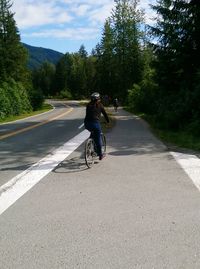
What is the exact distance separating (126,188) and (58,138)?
9.47 metres

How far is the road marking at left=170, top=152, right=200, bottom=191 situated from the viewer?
837cm

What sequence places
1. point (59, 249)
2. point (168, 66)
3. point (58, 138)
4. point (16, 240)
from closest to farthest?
point (59, 249) < point (16, 240) < point (58, 138) < point (168, 66)

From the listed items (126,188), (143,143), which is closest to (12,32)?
(143,143)

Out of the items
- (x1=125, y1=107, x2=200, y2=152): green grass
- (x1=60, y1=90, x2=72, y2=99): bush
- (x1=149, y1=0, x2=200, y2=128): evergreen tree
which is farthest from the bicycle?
(x1=60, y1=90, x2=72, y2=99): bush

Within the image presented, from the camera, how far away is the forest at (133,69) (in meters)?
19.9

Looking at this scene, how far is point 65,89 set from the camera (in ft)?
488

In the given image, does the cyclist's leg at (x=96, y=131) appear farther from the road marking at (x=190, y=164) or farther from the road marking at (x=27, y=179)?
the road marking at (x=190, y=164)

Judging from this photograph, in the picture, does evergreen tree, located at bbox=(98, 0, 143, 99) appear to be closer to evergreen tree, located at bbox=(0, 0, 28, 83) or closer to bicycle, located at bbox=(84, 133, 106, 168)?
evergreen tree, located at bbox=(0, 0, 28, 83)

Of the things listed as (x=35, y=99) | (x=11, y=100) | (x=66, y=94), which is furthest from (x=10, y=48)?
(x=66, y=94)

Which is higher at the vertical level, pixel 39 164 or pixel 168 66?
pixel 168 66

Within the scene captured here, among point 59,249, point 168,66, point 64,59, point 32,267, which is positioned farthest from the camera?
point 64,59

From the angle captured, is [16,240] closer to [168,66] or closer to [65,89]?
[168,66]

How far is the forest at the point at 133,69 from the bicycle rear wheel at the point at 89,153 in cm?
664

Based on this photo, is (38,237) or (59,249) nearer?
(59,249)
